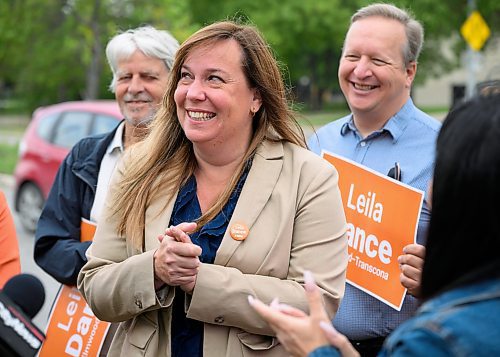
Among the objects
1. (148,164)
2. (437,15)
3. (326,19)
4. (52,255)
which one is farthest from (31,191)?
(326,19)

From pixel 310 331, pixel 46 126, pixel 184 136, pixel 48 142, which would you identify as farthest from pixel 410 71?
pixel 46 126

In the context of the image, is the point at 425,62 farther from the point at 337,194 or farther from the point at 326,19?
the point at 337,194

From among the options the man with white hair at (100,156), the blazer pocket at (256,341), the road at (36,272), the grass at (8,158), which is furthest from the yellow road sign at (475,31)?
the blazer pocket at (256,341)

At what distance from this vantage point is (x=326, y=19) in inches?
1564

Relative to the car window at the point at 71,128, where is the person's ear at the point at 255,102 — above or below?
above

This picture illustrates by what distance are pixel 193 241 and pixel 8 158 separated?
64.7 feet

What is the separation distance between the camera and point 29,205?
11.9 metres

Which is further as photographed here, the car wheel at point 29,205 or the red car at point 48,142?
the car wheel at point 29,205

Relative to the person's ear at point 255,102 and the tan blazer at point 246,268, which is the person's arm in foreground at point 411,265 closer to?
the tan blazer at point 246,268

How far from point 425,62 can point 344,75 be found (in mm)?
42367

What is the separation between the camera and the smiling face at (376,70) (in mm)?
3648

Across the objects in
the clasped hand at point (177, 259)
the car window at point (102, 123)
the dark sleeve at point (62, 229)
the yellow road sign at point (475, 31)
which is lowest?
the car window at point (102, 123)

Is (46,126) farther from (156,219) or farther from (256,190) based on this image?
(256,190)

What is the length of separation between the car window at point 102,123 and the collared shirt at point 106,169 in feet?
22.3
